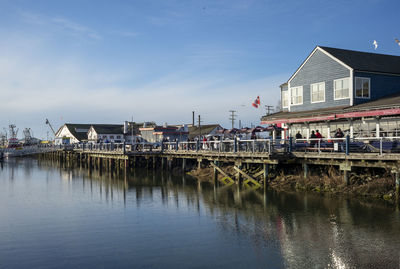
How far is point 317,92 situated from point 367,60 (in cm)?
494

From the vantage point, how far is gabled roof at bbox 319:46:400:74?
2869cm

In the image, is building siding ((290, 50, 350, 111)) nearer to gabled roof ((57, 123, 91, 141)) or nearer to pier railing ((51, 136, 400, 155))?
pier railing ((51, 136, 400, 155))

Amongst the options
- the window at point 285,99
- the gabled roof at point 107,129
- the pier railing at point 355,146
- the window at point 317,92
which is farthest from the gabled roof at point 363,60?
the gabled roof at point 107,129

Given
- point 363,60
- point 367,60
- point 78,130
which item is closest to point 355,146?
point 363,60

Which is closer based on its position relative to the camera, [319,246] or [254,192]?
[319,246]

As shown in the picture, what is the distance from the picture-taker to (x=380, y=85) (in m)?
28.8

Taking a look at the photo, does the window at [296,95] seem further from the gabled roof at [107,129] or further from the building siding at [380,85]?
the gabled roof at [107,129]

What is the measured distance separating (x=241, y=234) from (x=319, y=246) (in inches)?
136

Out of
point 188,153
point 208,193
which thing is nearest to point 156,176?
point 188,153

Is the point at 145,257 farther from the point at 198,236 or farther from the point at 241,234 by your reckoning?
the point at 241,234

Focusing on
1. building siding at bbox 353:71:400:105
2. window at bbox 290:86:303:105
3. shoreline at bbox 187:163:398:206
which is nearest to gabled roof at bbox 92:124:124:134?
window at bbox 290:86:303:105

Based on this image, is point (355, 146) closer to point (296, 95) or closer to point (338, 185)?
point (338, 185)

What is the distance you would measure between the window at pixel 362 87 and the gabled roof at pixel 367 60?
793mm

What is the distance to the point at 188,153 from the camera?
34.7 meters
